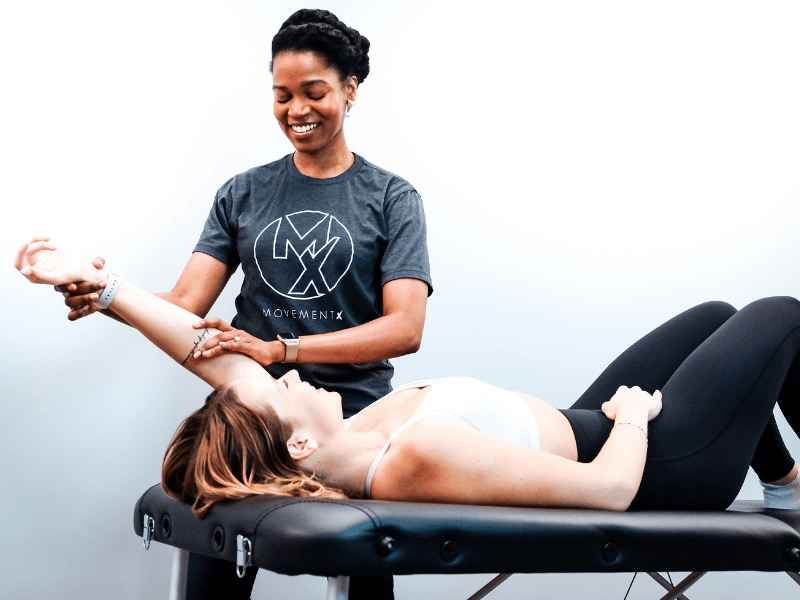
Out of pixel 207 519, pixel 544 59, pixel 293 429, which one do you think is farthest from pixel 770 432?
pixel 544 59

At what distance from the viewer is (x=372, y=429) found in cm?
134

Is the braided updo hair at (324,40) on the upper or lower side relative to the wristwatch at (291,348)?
upper

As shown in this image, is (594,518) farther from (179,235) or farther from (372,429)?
(179,235)

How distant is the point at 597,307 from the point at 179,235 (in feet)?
4.30

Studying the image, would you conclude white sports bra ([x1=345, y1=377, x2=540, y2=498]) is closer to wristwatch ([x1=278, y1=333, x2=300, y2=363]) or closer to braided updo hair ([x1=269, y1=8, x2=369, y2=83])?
wristwatch ([x1=278, y1=333, x2=300, y2=363])

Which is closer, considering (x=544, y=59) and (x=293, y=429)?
(x=293, y=429)

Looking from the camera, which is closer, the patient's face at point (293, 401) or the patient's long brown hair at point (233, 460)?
the patient's long brown hair at point (233, 460)

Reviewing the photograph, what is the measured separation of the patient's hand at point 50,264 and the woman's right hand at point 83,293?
0.04ft

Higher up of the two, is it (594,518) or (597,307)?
(597,307)

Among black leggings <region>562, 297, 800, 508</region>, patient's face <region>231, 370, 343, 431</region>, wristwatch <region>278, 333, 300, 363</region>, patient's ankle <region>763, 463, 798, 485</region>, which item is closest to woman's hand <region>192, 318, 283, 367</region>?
wristwatch <region>278, 333, 300, 363</region>

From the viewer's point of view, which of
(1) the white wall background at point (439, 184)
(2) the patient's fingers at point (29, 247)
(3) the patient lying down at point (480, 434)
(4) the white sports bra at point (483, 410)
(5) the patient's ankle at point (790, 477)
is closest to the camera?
(3) the patient lying down at point (480, 434)

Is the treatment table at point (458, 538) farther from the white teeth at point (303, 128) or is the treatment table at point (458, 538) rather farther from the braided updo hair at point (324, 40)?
the braided updo hair at point (324, 40)

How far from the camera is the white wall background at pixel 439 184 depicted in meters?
1.95

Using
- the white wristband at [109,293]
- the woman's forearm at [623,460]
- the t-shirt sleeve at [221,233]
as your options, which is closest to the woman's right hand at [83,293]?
the white wristband at [109,293]
